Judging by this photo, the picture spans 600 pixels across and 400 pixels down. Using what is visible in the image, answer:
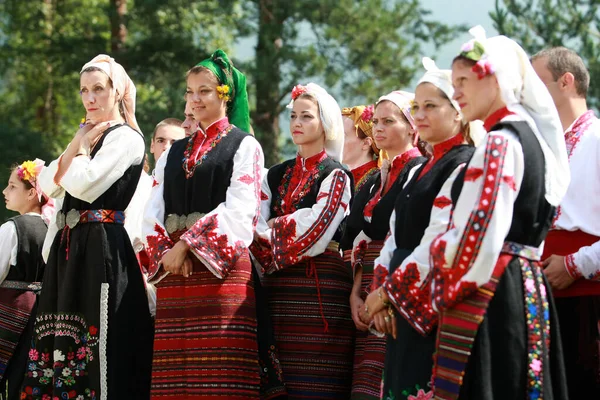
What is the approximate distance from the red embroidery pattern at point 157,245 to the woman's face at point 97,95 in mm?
881

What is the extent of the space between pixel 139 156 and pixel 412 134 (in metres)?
1.56

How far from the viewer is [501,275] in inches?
149

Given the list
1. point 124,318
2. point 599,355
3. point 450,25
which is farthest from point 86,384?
point 450,25

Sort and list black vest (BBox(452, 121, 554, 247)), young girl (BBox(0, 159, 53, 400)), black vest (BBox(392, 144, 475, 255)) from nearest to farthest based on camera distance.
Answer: black vest (BBox(452, 121, 554, 247)) < black vest (BBox(392, 144, 475, 255)) < young girl (BBox(0, 159, 53, 400))

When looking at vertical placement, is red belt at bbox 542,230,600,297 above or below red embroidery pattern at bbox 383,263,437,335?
above

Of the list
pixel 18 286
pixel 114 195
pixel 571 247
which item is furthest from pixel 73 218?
pixel 571 247

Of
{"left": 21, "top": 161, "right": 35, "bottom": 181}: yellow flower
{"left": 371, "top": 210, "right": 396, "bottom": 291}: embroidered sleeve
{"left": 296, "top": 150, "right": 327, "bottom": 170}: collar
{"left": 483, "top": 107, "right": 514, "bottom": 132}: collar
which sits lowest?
{"left": 371, "top": 210, "right": 396, "bottom": 291}: embroidered sleeve

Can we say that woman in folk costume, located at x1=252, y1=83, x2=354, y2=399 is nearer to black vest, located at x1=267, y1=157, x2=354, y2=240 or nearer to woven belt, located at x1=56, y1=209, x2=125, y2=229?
black vest, located at x1=267, y1=157, x2=354, y2=240

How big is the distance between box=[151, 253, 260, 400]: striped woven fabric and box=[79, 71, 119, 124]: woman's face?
1.16 m

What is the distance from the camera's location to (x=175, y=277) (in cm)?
528

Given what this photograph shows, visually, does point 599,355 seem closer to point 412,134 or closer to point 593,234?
point 593,234

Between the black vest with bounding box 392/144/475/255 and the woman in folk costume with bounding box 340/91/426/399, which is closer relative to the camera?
the black vest with bounding box 392/144/475/255

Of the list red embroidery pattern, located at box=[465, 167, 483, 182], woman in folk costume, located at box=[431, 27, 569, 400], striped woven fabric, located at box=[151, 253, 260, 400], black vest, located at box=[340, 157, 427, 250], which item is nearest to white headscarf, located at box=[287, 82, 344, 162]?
black vest, located at box=[340, 157, 427, 250]

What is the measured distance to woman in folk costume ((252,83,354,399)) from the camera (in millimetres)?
5395
